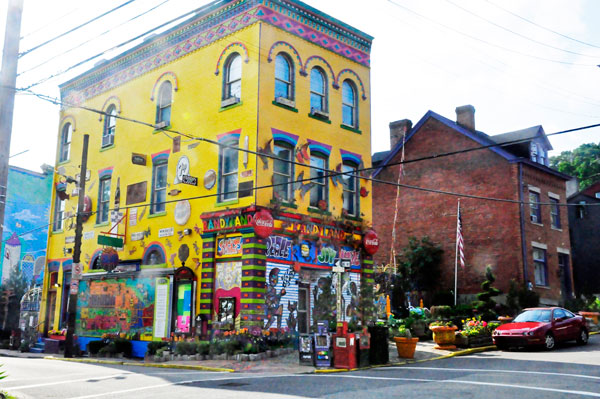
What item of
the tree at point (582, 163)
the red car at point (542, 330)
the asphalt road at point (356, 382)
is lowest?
the asphalt road at point (356, 382)

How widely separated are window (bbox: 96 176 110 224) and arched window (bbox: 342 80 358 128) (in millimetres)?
11027

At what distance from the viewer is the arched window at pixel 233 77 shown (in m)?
21.5

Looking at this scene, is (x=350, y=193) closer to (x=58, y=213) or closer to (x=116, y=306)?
(x=116, y=306)

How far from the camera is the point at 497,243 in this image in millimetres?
31219

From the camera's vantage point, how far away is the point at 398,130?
125 ft

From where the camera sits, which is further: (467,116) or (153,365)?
(467,116)

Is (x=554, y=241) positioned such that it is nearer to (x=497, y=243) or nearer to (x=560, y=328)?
(x=497, y=243)

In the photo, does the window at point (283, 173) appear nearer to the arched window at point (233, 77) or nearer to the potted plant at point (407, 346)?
the arched window at point (233, 77)

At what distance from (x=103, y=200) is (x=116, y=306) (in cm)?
506

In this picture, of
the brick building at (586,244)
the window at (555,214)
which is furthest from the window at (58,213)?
the brick building at (586,244)

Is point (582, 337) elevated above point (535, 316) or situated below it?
below

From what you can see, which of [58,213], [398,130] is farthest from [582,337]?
[58,213]

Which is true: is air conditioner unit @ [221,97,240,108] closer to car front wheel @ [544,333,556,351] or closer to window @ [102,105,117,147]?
window @ [102,105,117,147]

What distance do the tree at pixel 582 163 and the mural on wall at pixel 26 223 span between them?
4944 cm
